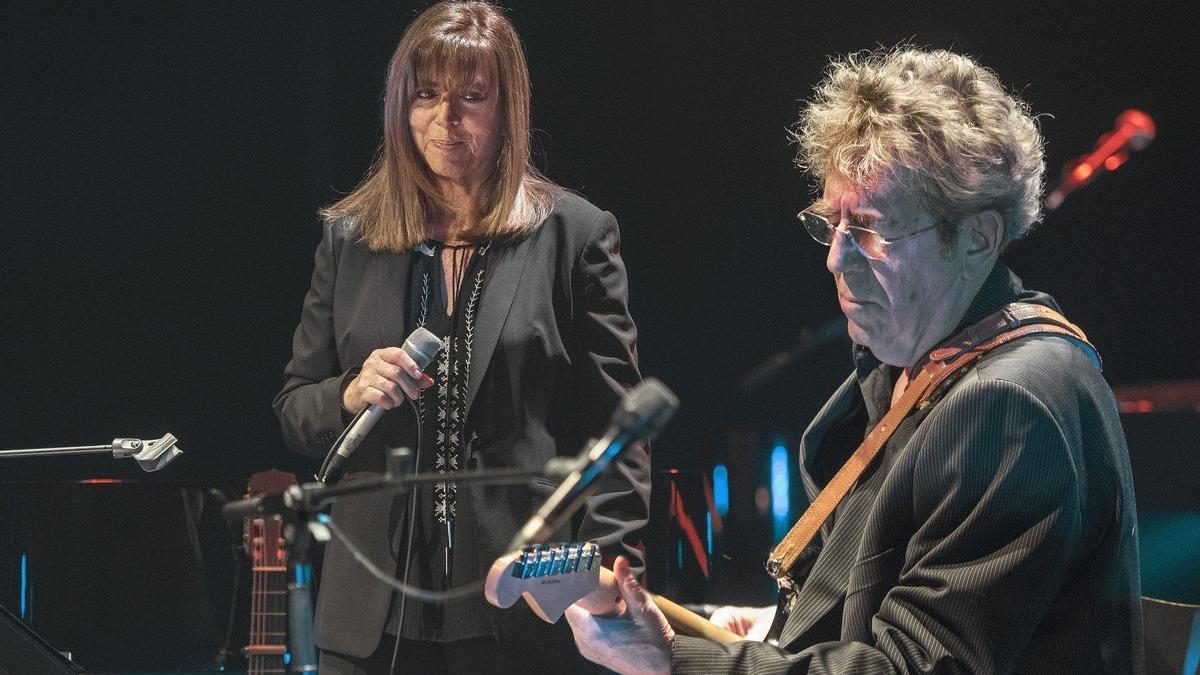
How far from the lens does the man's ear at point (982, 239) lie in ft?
5.75

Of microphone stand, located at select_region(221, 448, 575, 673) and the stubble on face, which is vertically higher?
the stubble on face

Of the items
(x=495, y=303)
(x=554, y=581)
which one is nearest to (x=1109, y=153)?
Result: (x=495, y=303)

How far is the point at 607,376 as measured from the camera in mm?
2242

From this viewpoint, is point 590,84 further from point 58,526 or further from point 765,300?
point 58,526

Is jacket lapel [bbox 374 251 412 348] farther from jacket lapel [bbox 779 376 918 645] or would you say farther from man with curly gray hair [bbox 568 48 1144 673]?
jacket lapel [bbox 779 376 918 645]

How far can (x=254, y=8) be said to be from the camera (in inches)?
203

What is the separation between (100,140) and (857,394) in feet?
12.9

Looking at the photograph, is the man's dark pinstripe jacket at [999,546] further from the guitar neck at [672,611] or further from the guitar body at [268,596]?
the guitar body at [268,596]

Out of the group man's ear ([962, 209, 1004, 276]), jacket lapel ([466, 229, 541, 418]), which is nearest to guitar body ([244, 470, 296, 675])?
jacket lapel ([466, 229, 541, 418])

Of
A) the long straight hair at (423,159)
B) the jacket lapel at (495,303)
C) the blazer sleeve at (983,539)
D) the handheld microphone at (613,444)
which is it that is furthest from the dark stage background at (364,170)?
the handheld microphone at (613,444)

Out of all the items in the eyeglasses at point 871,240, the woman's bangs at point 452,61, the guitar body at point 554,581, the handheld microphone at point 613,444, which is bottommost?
the guitar body at point 554,581

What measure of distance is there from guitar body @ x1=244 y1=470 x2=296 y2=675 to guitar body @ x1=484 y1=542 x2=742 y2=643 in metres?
1.36

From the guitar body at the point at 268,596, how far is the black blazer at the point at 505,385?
2.07 feet

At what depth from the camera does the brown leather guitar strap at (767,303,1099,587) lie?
67.5 inches
